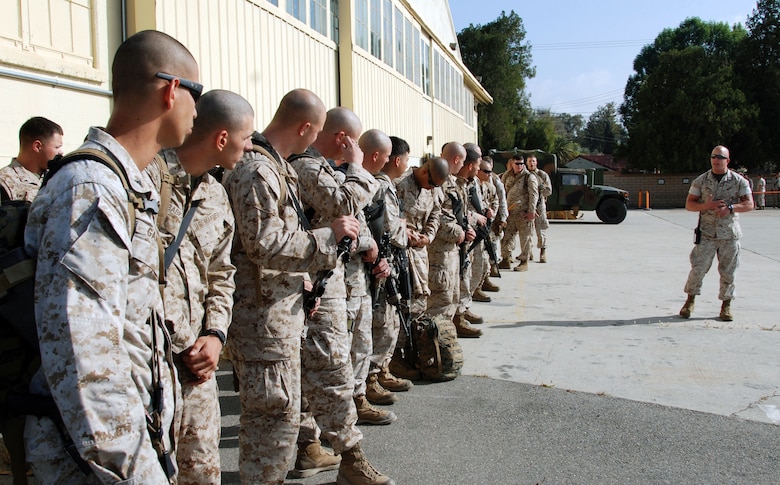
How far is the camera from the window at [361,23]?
1106 cm

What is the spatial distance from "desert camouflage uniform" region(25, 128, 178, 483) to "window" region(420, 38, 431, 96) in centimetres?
1642

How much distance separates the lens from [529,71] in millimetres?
52938

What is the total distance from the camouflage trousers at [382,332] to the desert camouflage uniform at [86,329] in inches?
128

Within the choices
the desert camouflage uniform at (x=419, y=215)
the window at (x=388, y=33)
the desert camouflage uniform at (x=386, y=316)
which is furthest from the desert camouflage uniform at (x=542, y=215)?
the desert camouflage uniform at (x=386, y=316)

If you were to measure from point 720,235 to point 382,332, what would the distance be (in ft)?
14.9

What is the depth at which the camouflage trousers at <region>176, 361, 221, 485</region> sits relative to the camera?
2283 millimetres

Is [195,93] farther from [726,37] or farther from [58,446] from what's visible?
[726,37]

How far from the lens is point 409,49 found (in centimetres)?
1561

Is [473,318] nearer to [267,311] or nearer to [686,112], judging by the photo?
[267,311]

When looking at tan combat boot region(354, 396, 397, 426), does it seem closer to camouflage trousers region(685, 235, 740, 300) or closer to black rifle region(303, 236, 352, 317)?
black rifle region(303, 236, 352, 317)

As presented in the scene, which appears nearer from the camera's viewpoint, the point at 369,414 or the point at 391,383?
the point at 369,414

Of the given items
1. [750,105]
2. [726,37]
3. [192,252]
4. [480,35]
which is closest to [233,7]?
[192,252]

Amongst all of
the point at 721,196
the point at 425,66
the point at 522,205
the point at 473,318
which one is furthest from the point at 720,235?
the point at 425,66

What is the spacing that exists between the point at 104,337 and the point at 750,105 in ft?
146
